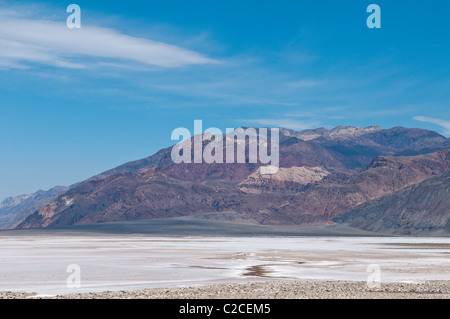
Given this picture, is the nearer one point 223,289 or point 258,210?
point 223,289

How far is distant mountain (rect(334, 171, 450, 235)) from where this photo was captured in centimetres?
11700

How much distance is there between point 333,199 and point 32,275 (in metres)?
145

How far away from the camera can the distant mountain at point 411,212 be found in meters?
117

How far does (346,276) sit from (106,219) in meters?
145

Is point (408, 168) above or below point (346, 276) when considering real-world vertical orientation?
above

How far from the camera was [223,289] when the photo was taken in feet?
68.4

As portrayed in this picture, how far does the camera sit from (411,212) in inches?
5074

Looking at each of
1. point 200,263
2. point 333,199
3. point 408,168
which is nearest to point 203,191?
point 333,199

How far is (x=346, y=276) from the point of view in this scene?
90.7ft
